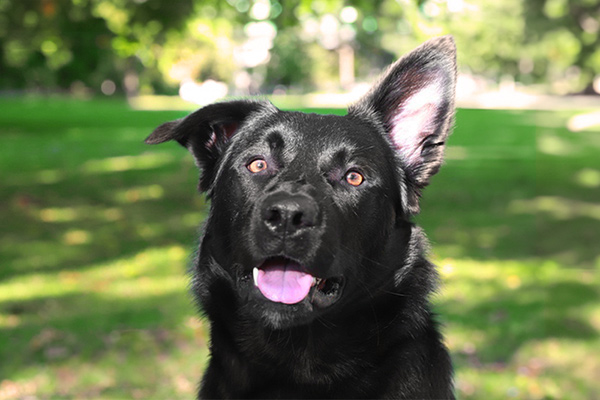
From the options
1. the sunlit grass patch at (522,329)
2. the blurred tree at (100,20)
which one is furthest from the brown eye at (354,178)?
the blurred tree at (100,20)

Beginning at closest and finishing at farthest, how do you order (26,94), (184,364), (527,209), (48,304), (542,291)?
(184,364), (48,304), (542,291), (527,209), (26,94)

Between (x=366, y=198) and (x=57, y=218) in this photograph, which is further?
(x=57, y=218)

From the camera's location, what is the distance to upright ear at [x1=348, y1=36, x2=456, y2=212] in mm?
3227

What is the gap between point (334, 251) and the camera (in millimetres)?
2953

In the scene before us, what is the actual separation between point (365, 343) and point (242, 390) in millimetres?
605

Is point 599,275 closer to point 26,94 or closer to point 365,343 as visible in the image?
point 365,343

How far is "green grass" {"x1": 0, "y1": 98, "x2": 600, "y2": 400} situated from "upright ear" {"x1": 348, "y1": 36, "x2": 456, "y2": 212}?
0.55 m

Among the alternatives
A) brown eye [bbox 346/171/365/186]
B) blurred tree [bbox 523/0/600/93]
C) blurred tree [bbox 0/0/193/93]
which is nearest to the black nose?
brown eye [bbox 346/171/365/186]

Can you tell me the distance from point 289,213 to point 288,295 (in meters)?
0.38

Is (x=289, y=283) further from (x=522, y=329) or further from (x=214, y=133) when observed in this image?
(x=522, y=329)

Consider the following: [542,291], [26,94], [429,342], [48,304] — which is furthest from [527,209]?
[26,94]

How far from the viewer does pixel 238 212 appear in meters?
3.18

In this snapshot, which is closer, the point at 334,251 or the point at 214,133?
the point at 334,251

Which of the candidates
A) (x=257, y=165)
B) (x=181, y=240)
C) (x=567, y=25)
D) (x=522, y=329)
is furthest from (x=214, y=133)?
(x=567, y=25)
